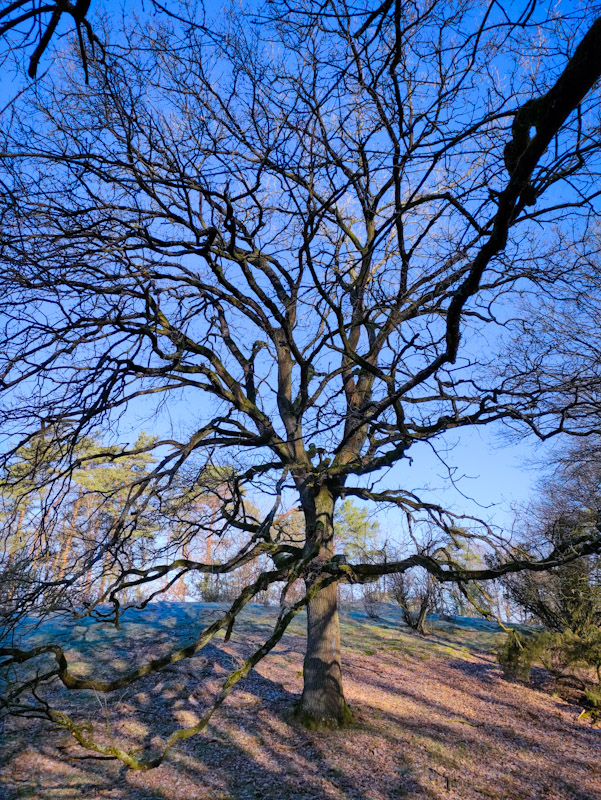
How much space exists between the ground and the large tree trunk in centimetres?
23

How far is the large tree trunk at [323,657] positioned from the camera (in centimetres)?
649

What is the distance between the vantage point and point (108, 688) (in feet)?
11.1

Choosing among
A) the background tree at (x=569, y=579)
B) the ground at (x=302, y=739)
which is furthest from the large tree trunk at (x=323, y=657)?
the background tree at (x=569, y=579)

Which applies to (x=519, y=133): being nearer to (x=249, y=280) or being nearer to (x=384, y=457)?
(x=249, y=280)

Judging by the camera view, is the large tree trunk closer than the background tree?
Yes

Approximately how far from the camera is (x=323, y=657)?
672cm

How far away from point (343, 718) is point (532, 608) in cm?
748

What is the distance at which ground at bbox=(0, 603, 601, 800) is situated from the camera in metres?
5.17

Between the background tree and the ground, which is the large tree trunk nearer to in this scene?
the ground

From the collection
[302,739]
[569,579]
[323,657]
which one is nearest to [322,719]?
[302,739]

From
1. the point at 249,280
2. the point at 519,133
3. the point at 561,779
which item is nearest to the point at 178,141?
the point at 249,280

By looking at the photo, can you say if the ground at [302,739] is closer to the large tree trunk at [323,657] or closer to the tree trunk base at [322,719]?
the tree trunk base at [322,719]

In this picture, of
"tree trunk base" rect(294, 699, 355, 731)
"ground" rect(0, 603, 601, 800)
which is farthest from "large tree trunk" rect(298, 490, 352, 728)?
"ground" rect(0, 603, 601, 800)

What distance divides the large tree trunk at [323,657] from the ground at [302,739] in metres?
0.23
